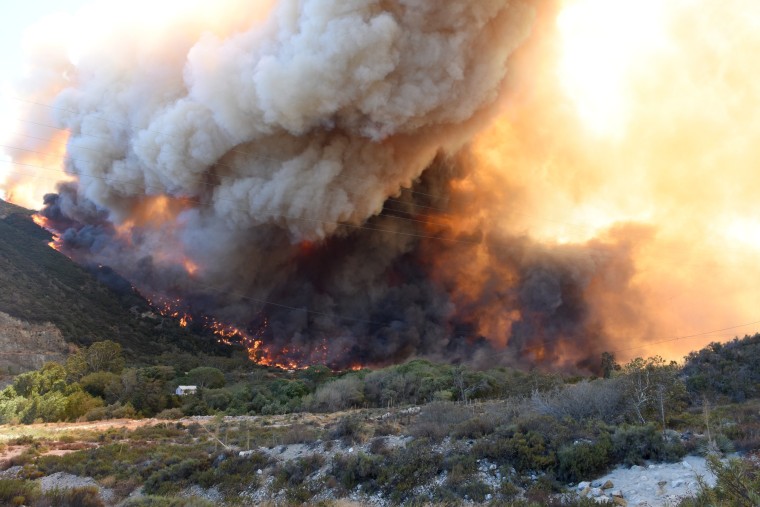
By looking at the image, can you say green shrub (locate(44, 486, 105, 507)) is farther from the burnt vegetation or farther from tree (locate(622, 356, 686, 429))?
tree (locate(622, 356, 686, 429))

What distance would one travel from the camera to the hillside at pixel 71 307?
161 feet

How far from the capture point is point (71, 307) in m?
54.5

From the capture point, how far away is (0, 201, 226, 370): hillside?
4922 cm

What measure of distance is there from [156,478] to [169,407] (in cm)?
2001

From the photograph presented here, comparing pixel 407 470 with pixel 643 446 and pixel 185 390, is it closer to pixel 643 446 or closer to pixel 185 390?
pixel 643 446

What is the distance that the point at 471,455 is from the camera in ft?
40.0

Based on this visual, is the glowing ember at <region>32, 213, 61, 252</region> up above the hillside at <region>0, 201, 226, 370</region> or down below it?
above

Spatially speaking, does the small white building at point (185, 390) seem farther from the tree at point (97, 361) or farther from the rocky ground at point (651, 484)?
the rocky ground at point (651, 484)

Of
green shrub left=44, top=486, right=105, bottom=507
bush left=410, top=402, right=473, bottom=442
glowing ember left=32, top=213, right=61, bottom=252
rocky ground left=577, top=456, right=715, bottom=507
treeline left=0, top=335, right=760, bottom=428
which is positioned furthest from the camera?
glowing ember left=32, top=213, right=61, bottom=252

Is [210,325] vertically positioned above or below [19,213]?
below

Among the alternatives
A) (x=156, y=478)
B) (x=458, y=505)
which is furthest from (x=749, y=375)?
(x=156, y=478)

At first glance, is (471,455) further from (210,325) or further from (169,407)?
(210,325)

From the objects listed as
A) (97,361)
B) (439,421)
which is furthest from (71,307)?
(439,421)

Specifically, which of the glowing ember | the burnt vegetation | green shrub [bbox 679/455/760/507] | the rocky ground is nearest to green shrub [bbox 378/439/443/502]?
the burnt vegetation
